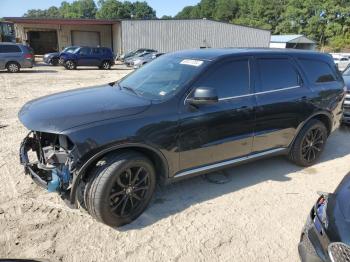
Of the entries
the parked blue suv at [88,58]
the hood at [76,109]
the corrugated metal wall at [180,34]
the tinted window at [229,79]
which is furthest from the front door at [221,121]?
the corrugated metal wall at [180,34]

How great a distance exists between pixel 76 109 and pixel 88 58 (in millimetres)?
20924

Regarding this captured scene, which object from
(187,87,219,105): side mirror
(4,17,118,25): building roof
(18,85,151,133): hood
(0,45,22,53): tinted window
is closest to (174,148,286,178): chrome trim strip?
(187,87,219,105): side mirror

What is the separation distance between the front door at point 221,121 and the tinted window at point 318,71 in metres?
1.31

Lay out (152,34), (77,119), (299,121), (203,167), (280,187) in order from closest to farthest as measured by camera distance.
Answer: (77,119) → (203,167) → (280,187) → (299,121) → (152,34)

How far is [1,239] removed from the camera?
3229 mm

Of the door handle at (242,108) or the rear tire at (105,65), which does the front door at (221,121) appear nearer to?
the door handle at (242,108)

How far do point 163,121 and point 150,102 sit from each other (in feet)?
0.91

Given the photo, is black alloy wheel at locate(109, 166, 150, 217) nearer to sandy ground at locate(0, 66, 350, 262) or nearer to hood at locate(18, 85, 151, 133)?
sandy ground at locate(0, 66, 350, 262)

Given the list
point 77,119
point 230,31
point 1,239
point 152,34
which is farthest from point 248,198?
point 230,31

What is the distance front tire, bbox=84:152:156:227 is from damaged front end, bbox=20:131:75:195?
0.25 m

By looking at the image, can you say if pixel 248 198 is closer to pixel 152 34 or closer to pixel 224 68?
pixel 224 68

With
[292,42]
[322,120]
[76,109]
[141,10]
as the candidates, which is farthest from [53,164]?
[141,10]

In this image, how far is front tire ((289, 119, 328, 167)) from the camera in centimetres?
501

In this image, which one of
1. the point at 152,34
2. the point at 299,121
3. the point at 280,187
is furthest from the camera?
the point at 152,34
